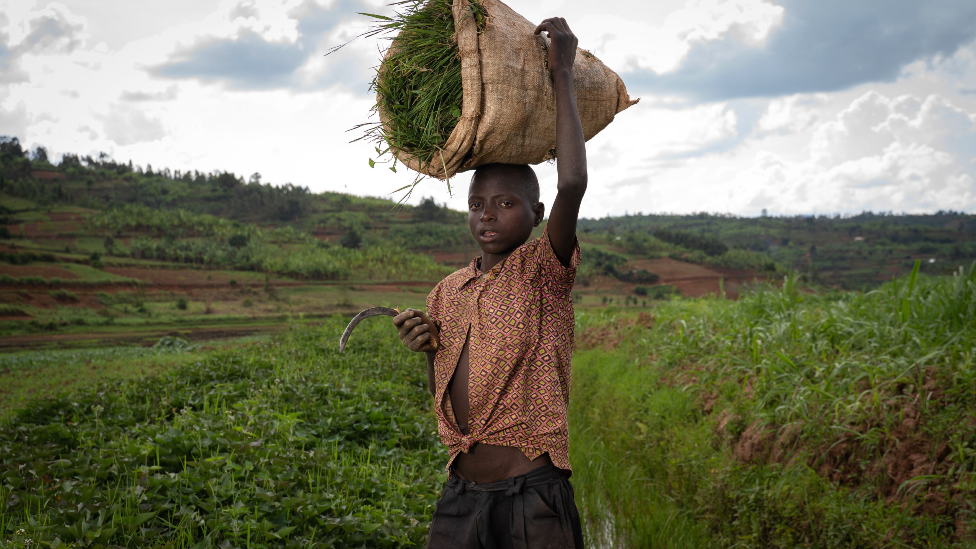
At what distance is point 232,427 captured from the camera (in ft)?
11.8

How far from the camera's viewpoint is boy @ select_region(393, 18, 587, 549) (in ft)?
5.51

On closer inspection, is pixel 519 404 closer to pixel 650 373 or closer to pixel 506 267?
pixel 506 267

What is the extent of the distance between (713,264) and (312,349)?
2312 centimetres

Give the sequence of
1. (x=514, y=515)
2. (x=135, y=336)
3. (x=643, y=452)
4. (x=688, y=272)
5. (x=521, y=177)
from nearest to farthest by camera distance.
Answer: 1. (x=514, y=515)
2. (x=521, y=177)
3. (x=643, y=452)
4. (x=135, y=336)
5. (x=688, y=272)

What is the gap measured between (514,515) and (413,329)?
0.63 m

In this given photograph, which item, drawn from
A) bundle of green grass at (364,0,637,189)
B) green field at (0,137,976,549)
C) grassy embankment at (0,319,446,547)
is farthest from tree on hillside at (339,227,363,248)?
bundle of green grass at (364,0,637,189)

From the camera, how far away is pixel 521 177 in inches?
76.0

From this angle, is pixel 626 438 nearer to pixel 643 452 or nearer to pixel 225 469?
pixel 643 452

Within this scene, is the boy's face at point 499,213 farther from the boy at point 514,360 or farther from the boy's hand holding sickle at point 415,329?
the boy's hand holding sickle at point 415,329

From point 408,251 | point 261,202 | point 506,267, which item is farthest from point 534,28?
point 261,202

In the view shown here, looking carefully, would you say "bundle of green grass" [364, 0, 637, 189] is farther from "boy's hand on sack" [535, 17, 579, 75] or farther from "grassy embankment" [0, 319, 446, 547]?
"grassy embankment" [0, 319, 446, 547]

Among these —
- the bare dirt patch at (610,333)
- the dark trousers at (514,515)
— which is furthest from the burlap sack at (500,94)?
the bare dirt patch at (610,333)

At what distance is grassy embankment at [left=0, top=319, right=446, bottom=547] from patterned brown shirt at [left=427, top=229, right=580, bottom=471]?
1167 millimetres

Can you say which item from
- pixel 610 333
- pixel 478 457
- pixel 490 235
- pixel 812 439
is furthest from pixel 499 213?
pixel 610 333
